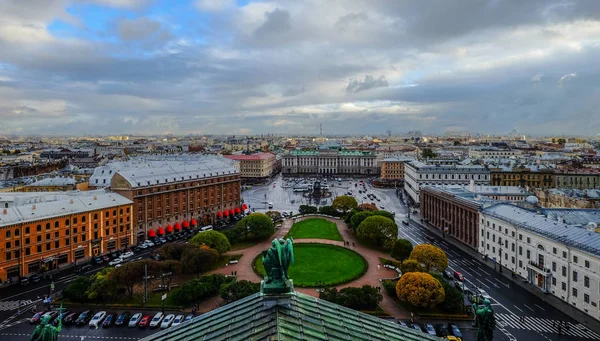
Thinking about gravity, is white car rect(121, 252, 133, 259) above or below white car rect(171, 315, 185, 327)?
above

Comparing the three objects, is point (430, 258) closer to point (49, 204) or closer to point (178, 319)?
point (178, 319)

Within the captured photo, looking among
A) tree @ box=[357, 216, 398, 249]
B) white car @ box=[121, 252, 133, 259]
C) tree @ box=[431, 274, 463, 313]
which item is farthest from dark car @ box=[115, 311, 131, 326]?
tree @ box=[357, 216, 398, 249]

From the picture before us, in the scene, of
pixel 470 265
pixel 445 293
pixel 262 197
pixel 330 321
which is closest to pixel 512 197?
pixel 470 265

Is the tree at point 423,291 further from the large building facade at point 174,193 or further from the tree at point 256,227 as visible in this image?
the large building facade at point 174,193

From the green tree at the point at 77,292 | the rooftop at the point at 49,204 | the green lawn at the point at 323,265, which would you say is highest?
the rooftop at the point at 49,204

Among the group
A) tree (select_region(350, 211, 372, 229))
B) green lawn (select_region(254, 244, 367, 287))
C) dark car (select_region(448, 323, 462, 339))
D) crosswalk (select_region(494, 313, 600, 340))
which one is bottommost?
crosswalk (select_region(494, 313, 600, 340))

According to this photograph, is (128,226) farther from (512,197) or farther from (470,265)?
(512,197)

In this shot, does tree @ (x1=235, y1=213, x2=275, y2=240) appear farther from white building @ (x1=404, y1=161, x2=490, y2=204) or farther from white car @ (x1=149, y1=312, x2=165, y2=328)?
white building @ (x1=404, y1=161, x2=490, y2=204)

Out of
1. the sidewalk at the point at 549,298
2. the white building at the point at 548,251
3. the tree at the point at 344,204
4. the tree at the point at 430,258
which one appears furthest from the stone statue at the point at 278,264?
the tree at the point at 344,204
